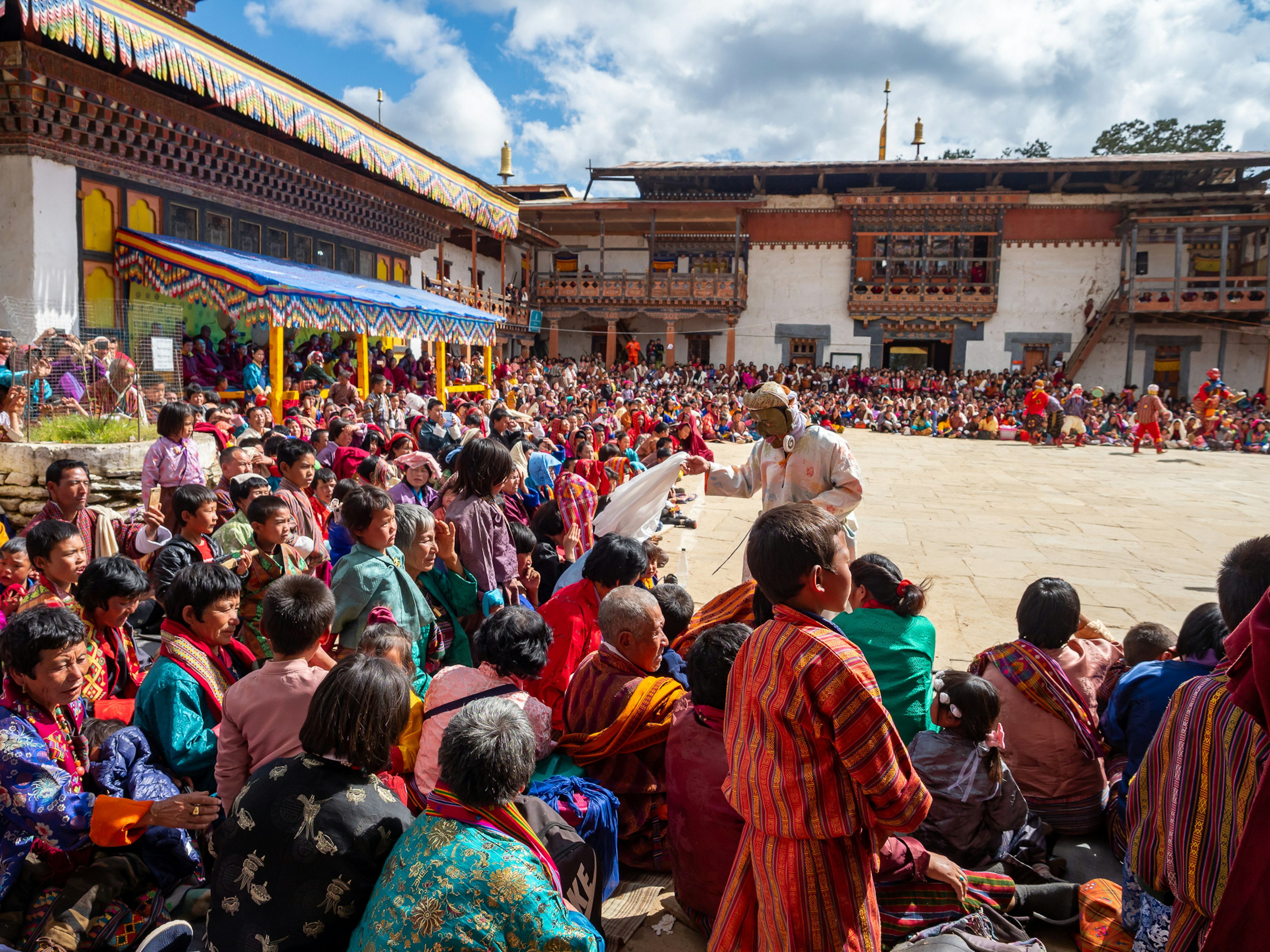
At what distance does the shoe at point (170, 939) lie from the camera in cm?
200

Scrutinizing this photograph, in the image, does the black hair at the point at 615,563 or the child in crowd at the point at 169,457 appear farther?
the child in crowd at the point at 169,457

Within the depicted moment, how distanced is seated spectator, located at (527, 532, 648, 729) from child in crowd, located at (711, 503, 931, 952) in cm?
137

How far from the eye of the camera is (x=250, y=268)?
981 cm

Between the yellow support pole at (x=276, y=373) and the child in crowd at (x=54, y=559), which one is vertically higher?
the yellow support pole at (x=276, y=373)

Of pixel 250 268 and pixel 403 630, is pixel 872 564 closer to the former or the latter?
pixel 403 630

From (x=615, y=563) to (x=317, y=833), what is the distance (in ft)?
5.87

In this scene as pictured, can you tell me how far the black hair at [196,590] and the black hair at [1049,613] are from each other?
110 inches

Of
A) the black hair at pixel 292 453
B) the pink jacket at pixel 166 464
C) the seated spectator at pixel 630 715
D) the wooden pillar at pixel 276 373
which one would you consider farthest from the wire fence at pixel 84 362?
the seated spectator at pixel 630 715

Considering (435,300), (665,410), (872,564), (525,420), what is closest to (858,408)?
(665,410)

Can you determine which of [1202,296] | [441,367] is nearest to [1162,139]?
[1202,296]

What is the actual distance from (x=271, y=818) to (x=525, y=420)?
884 cm

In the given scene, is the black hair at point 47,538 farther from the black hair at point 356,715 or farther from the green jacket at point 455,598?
the black hair at point 356,715

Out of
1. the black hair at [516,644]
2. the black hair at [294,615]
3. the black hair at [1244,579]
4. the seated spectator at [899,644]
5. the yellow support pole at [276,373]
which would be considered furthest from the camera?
the yellow support pole at [276,373]

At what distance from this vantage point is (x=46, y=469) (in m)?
6.14
